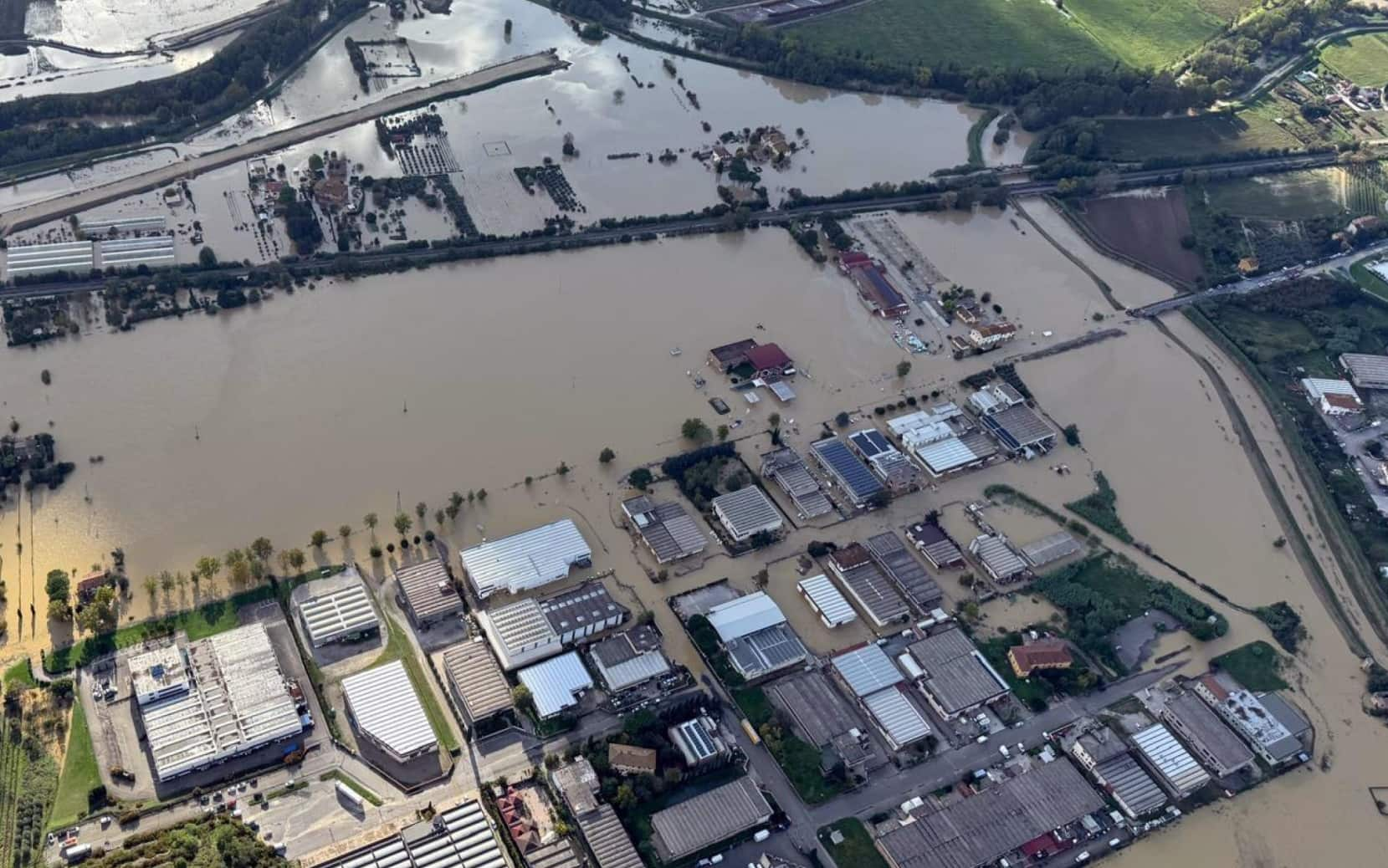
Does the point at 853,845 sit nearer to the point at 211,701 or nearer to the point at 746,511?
the point at 746,511

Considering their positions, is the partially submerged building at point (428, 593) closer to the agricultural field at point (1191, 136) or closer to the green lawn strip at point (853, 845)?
the green lawn strip at point (853, 845)

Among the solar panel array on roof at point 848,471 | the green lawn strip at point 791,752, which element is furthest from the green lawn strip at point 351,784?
the solar panel array on roof at point 848,471

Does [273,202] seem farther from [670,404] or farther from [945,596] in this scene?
[945,596]

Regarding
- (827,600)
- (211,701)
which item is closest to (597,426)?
(827,600)

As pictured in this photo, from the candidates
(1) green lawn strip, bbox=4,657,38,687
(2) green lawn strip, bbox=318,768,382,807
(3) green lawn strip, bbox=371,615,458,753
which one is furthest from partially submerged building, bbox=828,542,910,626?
(1) green lawn strip, bbox=4,657,38,687

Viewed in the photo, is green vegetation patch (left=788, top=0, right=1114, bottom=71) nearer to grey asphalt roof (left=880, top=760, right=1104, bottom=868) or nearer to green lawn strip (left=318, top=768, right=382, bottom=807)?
grey asphalt roof (left=880, top=760, right=1104, bottom=868)
